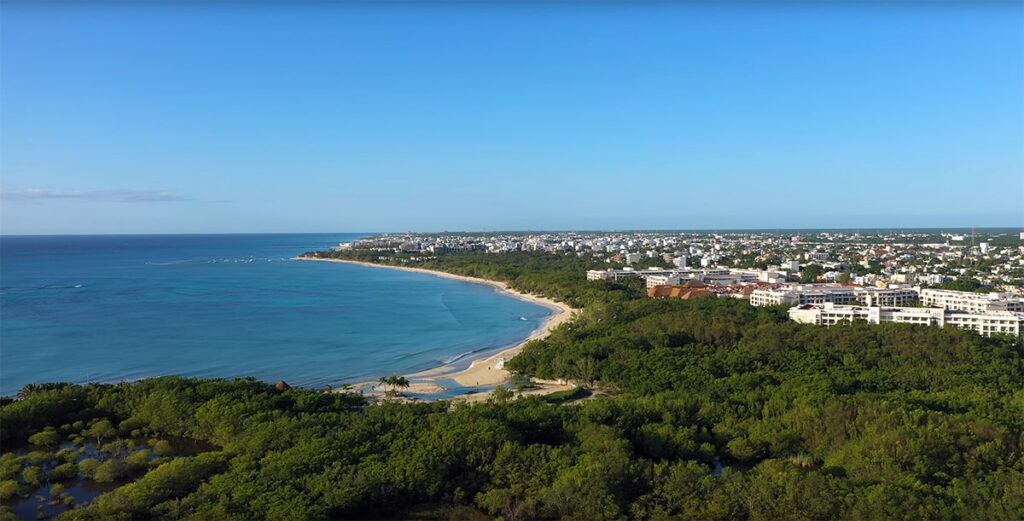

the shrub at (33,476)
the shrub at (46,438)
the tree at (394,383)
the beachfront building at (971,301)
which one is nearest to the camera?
the shrub at (33,476)

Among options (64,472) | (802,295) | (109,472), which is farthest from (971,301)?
(64,472)

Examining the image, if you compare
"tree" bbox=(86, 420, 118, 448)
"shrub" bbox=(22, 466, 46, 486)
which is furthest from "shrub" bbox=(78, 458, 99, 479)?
"tree" bbox=(86, 420, 118, 448)

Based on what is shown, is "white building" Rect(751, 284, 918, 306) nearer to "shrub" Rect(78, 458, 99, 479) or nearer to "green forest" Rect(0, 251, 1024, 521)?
"green forest" Rect(0, 251, 1024, 521)

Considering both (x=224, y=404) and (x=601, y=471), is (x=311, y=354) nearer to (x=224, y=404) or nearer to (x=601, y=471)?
(x=224, y=404)

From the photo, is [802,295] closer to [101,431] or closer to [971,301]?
[971,301]

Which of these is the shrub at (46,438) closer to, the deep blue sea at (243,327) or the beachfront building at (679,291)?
the deep blue sea at (243,327)

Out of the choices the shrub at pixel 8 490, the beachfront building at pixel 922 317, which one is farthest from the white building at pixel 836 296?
the shrub at pixel 8 490

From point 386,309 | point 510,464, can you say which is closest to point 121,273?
point 386,309
